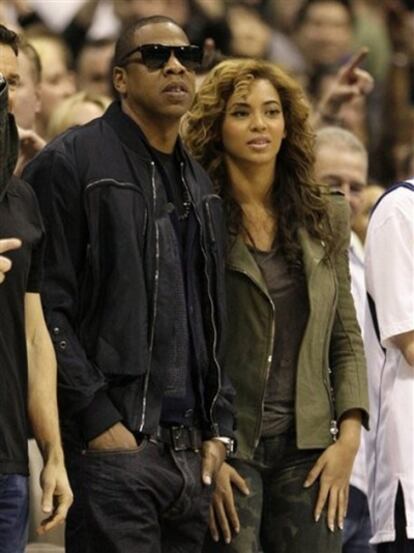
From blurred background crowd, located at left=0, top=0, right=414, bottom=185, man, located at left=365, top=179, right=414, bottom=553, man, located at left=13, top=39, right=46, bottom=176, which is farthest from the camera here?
blurred background crowd, located at left=0, top=0, right=414, bottom=185

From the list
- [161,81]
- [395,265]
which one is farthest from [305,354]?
[161,81]

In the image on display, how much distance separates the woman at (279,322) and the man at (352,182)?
134 cm

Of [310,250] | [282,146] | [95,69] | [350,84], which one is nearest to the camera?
[310,250]

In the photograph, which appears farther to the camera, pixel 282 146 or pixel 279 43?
pixel 279 43

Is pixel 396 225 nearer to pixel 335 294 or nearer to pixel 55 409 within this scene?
pixel 335 294

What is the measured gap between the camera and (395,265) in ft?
19.0

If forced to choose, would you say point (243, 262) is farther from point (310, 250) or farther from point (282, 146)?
point (282, 146)

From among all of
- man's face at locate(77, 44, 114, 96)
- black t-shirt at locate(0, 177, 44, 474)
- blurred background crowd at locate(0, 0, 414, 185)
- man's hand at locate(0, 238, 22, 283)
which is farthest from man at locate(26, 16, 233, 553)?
man's face at locate(77, 44, 114, 96)

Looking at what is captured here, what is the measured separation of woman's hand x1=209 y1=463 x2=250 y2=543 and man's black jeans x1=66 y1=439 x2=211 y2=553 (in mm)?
293

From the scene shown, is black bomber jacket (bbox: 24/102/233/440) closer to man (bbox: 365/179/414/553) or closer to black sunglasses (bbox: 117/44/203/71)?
black sunglasses (bbox: 117/44/203/71)

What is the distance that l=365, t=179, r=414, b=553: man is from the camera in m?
5.70

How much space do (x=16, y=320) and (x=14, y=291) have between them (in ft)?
0.24

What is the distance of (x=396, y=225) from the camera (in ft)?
18.9

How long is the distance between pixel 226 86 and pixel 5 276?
4.44 feet
